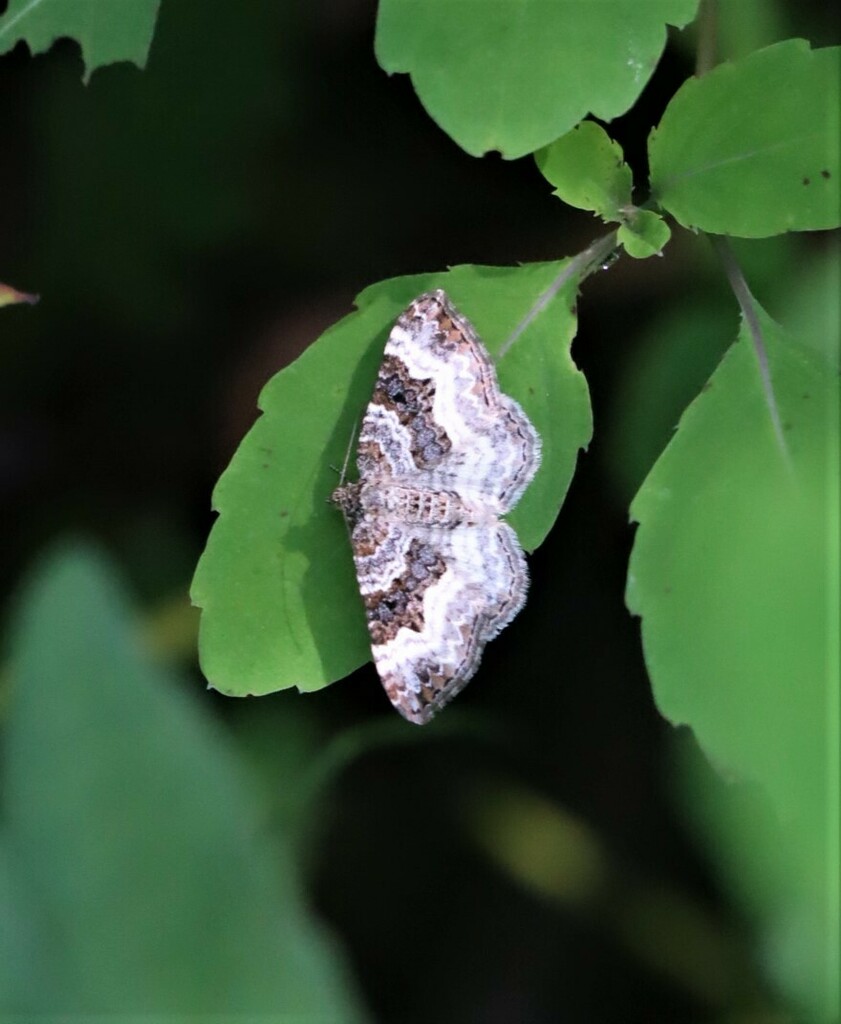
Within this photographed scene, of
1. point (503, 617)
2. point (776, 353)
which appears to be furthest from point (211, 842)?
point (776, 353)

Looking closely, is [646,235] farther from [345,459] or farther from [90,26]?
[90,26]

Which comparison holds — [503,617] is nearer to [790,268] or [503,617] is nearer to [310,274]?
[790,268]

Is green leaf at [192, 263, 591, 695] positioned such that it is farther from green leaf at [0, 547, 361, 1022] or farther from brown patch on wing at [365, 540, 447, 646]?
green leaf at [0, 547, 361, 1022]

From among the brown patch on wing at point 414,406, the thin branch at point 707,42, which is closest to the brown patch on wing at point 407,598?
the brown patch on wing at point 414,406

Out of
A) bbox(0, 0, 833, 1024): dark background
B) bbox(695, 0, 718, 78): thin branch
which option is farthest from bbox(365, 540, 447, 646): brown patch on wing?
bbox(695, 0, 718, 78): thin branch

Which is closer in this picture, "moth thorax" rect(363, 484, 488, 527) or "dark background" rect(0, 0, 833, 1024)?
"moth thorax" rect(363, 484, 488, 527)

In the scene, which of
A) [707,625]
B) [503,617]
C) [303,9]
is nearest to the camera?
[707,625]

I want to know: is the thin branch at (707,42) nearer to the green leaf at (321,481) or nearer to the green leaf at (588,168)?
the green leaf at (588,168)
